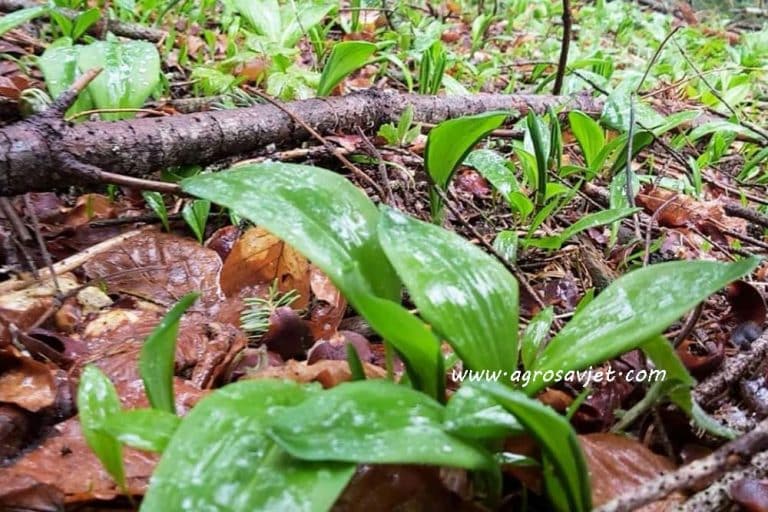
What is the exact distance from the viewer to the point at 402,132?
5.22 feet

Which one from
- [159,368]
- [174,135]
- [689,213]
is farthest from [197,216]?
[689,213]

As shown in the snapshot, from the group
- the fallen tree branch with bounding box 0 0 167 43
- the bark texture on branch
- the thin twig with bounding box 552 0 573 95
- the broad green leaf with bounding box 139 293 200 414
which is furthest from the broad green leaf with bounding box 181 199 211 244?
the thin twig with bounding box 552 0 573 95

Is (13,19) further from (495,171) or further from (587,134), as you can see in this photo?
(587,134)

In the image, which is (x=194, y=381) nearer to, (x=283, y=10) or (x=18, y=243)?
(x=18, y=243)

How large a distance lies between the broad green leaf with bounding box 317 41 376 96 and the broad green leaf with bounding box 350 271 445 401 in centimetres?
109

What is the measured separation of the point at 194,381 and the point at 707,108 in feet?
7.76

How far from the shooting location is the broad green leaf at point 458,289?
648 millimetres

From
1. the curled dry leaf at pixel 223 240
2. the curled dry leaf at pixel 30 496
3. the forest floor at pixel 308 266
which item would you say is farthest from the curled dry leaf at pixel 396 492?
the curled dry leaf at pixel 223 240

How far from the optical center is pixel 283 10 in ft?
7.56

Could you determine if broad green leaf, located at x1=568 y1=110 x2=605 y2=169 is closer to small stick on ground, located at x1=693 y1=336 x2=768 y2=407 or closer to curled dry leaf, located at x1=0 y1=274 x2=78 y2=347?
small stick on ground, located at x1=693 y1=336 x2=768 y2=407

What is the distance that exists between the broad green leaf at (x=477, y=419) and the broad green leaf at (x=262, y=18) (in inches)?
70.7

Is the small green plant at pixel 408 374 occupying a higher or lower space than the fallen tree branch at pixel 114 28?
higher

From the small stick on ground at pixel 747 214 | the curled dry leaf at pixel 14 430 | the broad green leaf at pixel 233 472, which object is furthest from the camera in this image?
the small stick on ground at pixel 747 214

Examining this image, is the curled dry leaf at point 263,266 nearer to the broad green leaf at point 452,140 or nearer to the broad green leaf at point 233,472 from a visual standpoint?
the broad green leaf at point 452,140
